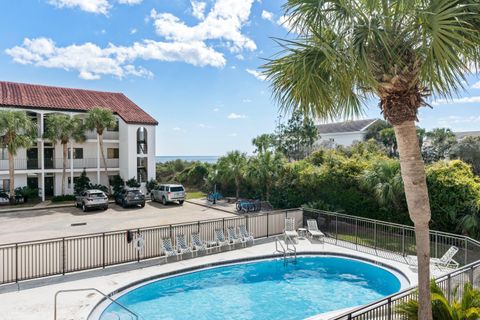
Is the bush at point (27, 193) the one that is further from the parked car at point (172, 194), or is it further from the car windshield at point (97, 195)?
the parked car at point (172, 194)

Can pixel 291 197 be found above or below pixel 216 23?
below

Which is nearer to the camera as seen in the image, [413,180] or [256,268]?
[413,180]

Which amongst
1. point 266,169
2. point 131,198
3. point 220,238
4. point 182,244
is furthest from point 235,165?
point 182,244

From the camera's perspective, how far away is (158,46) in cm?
2169

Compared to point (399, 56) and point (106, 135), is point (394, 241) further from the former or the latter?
point (106, 135)

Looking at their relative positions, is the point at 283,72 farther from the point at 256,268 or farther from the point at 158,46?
the point at 158,46

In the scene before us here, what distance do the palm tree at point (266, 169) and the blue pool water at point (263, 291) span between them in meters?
10.6

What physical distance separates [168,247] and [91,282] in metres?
3.15

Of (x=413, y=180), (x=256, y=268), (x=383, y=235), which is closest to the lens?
(x=413, y=180)

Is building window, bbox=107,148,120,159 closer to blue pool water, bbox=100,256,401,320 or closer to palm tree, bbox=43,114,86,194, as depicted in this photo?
palm tree, bbox=43,114,86,194

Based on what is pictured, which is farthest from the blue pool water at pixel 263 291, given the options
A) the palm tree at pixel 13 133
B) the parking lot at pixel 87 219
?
the palm tree at pixel 13 133

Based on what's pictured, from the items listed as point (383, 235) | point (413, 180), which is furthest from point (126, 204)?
point (413, 180)

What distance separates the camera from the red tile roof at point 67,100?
90.5 ft

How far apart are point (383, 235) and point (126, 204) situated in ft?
58.4
